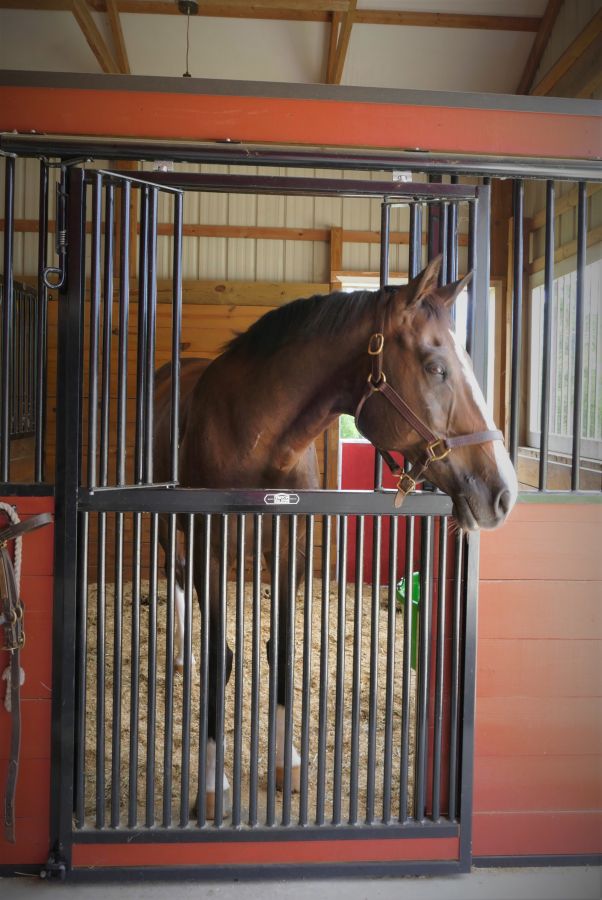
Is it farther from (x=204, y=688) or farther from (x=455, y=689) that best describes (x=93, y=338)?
(x=455, y=689)

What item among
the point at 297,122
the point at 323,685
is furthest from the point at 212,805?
the point at 297,122

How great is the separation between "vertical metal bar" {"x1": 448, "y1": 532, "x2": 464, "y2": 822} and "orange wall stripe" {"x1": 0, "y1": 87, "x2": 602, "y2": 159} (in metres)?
1.11

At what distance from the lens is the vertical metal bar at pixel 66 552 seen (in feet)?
5.44

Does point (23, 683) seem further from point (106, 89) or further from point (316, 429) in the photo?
point (106, 89)

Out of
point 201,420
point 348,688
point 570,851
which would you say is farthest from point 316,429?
point 348,688

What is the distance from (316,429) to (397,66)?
182 inches

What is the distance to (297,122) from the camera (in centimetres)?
174

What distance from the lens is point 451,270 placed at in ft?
6.00

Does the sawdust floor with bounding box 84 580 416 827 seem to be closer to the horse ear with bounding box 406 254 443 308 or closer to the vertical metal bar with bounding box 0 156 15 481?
the vertical metal bar with bounding box 0 156 15 481

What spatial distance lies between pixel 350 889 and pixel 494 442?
4.05ft

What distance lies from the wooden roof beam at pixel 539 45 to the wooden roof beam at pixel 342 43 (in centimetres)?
149

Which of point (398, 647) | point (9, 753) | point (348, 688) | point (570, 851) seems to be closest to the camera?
point (9, 753)

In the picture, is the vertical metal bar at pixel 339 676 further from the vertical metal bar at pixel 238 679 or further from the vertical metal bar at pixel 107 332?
the vertical metal bar at pixel 107 332

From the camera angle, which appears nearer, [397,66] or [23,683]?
[23,683]
